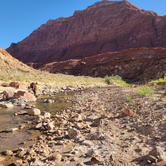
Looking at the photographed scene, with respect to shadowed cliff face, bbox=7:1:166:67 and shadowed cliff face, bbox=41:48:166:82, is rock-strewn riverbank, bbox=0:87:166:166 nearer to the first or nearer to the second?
shadowed cliff face, bbox=41:48:166:82

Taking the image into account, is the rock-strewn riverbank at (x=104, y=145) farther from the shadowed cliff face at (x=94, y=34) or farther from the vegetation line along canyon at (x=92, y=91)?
the shadowed cliff face at (x=94, y=34)

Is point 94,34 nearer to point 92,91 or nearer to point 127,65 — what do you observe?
point 127,65

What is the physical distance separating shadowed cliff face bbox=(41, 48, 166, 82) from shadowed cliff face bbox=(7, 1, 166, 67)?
19.3 metres

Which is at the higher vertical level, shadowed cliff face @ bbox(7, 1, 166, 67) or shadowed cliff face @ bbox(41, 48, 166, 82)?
shadowed cliff face @ bbox(7, 1, 166, 67)

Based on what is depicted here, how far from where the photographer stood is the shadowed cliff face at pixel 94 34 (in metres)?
55.5

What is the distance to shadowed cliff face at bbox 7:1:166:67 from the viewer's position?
55.5 m

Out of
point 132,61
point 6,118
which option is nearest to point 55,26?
point 132,61

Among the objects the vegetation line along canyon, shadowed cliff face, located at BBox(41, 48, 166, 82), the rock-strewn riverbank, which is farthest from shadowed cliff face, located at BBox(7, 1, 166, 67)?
the rock-strewn riverbank

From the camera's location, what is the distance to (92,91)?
42.3ft

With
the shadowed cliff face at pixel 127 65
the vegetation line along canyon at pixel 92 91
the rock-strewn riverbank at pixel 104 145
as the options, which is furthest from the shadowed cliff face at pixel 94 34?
the rock-strewn riverbank at pixel 104 145

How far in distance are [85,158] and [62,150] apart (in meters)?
0.58

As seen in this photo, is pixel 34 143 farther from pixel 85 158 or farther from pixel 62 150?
pixel 85 158

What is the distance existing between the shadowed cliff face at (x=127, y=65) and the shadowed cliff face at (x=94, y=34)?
1930cm

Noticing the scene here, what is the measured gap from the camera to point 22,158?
2.48 metres
